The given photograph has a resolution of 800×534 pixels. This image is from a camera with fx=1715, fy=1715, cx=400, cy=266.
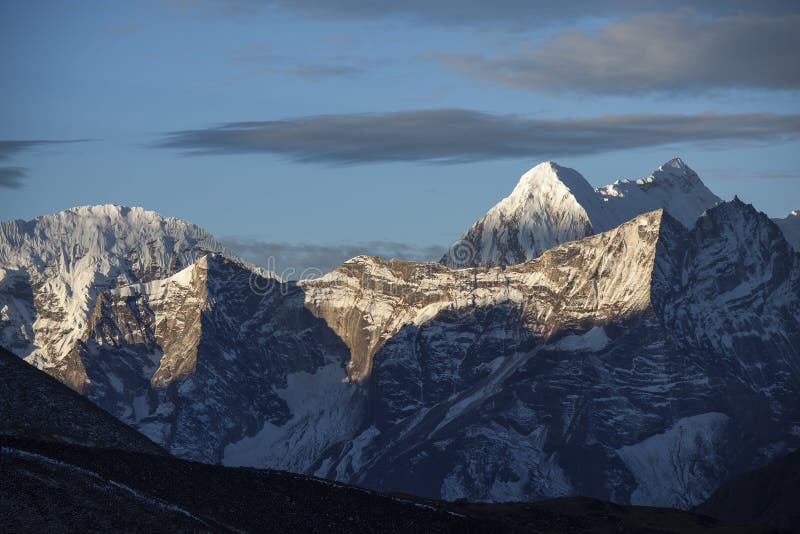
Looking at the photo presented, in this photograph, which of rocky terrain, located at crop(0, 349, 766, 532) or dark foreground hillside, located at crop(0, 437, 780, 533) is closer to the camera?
dark foreground hillside, located at crop(0, 437, 780, 533)

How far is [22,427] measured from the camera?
194 meters

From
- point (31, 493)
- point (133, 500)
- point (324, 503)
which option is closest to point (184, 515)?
point (133, 500)

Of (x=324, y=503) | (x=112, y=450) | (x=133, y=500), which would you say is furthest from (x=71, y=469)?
(x=324, y=503)

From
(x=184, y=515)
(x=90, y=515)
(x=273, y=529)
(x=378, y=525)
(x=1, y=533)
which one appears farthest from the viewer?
(x=378, y=525)

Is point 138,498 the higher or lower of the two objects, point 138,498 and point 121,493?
the lower

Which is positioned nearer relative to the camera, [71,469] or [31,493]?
[31,493]

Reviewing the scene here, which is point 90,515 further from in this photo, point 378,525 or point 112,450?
point 378,525

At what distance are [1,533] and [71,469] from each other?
23236 mm

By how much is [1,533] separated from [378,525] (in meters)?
59.1

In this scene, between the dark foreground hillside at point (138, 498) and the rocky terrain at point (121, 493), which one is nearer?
the dark foreground hillside at point (138, 498)

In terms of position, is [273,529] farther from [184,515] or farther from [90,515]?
[90,515]

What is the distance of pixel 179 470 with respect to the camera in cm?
19188

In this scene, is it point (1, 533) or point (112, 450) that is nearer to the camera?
point (1, 533)

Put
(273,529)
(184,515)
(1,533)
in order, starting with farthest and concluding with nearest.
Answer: (273,529) < (184,515) < (1,533)
